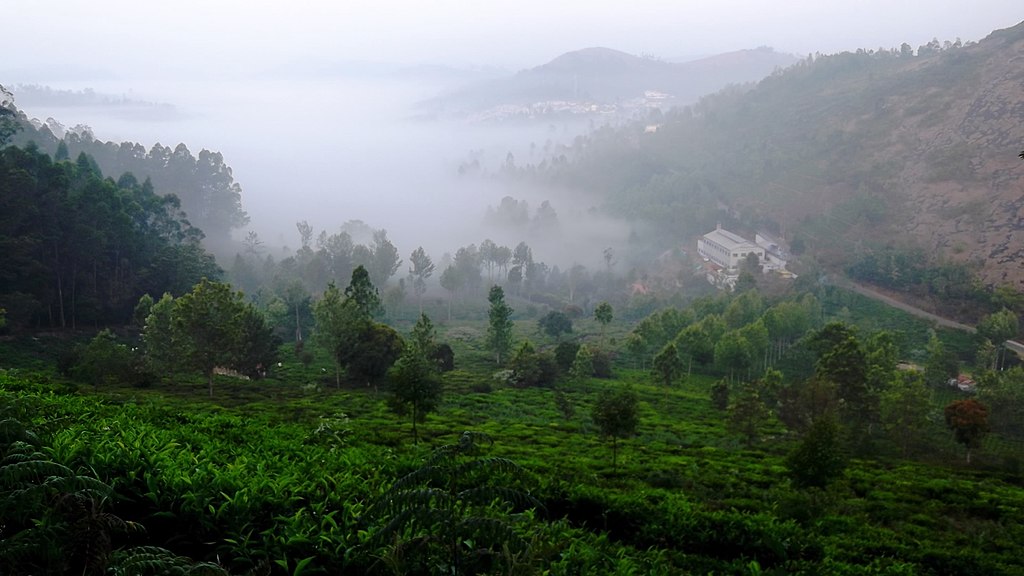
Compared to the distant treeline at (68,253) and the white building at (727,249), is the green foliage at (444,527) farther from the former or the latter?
the white building at (727,249)

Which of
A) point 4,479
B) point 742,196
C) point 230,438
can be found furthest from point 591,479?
point 742,196

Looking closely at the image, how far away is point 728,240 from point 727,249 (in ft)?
10.6

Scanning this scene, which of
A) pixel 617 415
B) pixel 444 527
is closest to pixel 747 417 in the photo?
pixel 617 415

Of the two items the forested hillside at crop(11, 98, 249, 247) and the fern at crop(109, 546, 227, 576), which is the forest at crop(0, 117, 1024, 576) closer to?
the fern at crop(109, 546, 227, 576)

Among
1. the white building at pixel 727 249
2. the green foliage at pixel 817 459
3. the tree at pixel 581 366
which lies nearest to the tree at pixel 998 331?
the tree at pixel 581 366

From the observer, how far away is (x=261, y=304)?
2574 inches

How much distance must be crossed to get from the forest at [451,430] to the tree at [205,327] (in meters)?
0.14

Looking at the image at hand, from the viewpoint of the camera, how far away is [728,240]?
3629 inches

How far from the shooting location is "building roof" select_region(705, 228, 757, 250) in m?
88.9

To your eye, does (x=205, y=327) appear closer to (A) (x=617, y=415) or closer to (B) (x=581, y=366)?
(A) (x=617, y=415)

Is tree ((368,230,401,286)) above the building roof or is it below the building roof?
below

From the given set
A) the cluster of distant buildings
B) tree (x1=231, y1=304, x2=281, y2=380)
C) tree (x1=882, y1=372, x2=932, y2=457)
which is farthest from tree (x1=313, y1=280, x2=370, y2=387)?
the cluster of distant buildings

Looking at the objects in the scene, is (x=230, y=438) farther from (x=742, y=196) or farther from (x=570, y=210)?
(x=570, y=210)

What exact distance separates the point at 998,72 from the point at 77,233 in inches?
5372
